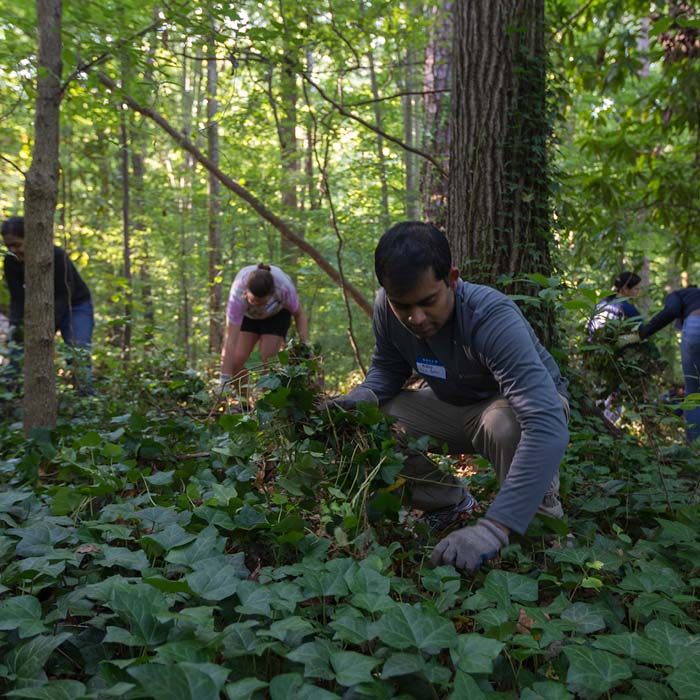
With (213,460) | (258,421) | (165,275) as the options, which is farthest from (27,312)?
(165,275)

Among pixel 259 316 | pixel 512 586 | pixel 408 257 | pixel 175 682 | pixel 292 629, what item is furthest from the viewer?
pixel 259 316

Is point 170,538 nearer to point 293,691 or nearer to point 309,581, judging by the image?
point 309,581

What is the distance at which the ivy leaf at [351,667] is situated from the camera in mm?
1427

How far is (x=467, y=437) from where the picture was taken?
3.02 m

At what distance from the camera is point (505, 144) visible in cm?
437

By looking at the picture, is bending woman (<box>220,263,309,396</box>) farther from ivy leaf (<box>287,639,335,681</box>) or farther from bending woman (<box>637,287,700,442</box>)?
ivy leaf (<box>287,639,335,681</box>)

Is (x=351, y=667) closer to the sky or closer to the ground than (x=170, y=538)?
closer to the ground

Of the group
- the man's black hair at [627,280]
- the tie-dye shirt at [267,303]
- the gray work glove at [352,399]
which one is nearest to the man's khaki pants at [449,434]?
the gray work glove at [352,399]

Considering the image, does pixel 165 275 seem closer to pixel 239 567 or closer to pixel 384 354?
pixel 384 354

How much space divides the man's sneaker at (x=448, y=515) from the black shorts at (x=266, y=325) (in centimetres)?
335

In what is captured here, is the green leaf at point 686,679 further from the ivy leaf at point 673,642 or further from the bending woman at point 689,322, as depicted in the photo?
the bending woman at point 689,322

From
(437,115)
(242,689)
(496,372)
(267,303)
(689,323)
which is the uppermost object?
(437,115)

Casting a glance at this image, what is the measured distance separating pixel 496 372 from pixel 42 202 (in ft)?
8.69

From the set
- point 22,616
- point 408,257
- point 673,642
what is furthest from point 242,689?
point 408,257
